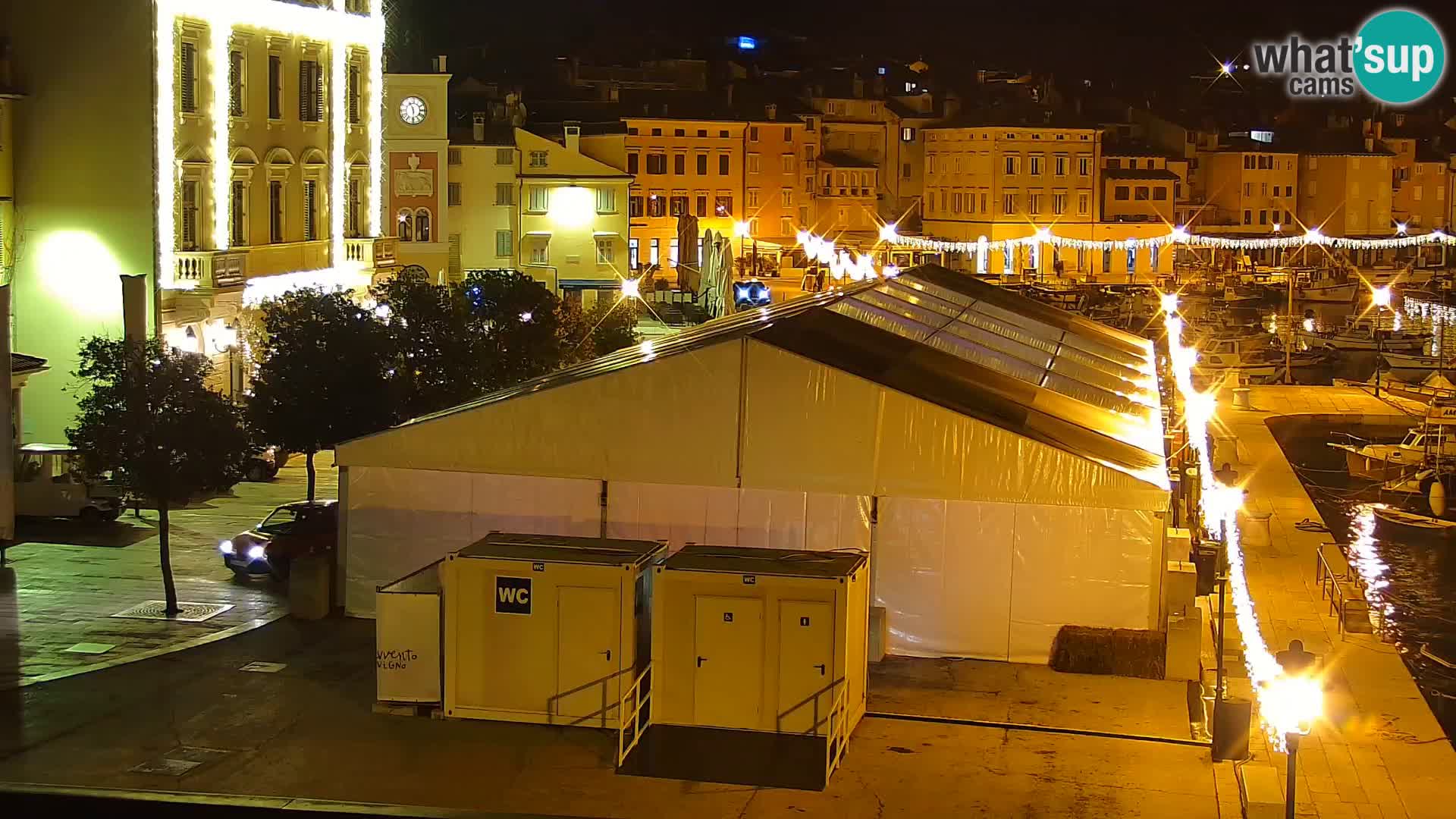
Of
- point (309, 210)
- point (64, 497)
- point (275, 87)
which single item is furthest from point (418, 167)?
point (64, 497)

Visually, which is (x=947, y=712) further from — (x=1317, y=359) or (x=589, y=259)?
(x=589, y=259)

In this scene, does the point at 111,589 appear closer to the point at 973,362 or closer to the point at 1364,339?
the point at 973,362

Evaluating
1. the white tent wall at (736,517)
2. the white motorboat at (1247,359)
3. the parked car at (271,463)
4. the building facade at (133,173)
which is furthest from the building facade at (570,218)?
the white tent wall at (736,517)

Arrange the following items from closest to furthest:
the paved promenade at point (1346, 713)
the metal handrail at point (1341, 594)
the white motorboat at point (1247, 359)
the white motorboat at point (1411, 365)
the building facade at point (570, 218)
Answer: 1. the paved promenade at point (1346, 713)
2. the metal handrail at point (1341, 594)
3. the white motorboat at point (1247, 359)
4. the white motorboat at point (1411, 365)
5. the building facade at point (570, 218)

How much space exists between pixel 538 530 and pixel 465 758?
4670mm

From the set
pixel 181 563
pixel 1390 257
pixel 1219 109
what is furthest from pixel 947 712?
pixel 1219 109

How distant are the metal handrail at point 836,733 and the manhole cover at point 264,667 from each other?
5.57 m

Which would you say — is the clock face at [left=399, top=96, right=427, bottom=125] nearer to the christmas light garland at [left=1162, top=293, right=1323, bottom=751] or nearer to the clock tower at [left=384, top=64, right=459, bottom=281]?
the clock tower at [left=384, top=64, right=459, bottom=281]

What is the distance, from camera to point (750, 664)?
14852 mm

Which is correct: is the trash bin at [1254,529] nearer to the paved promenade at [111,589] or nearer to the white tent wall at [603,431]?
the white tent wall at [603,431]

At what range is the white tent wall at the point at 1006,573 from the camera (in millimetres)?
18016

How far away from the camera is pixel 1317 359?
61688 mm

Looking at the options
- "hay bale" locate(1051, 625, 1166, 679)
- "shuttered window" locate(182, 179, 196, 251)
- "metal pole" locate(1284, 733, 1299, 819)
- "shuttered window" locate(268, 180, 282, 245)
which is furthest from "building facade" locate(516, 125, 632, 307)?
"metal pole" locate(1284, 733, 1299, 819)

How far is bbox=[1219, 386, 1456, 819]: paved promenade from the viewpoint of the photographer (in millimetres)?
14805
